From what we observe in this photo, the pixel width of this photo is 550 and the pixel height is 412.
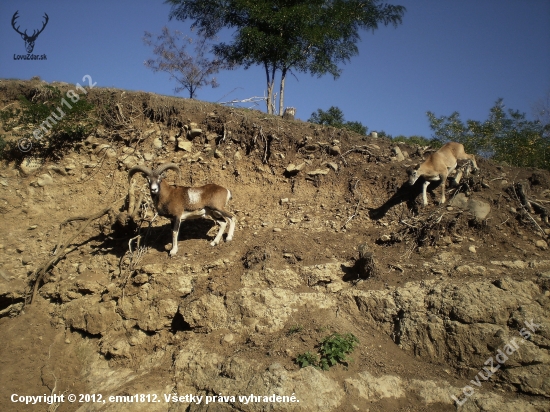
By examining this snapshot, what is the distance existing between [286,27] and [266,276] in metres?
15.0

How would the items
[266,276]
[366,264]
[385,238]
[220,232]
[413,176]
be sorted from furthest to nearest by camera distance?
1. [413,176]
2. [220,232]
3. [385,238]
4. [266,276]
5. [366,264]

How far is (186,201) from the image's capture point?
1055cm

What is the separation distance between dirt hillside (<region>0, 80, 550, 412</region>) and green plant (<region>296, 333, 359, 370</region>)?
0.39 feet

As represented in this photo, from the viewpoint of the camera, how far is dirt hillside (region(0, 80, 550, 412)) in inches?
283

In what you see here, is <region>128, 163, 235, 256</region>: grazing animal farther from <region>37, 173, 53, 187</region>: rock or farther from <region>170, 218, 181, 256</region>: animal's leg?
<region>37, 173, 53, 187</region>: rock

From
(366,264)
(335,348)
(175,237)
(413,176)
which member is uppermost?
(413,176)

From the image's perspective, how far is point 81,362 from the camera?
9.49m

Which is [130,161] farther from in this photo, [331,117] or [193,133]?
[331,117]

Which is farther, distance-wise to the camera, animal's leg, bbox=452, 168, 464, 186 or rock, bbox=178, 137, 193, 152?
rock, bbox=178, 137, 193, 152

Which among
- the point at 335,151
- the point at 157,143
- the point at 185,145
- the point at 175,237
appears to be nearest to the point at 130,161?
the point at 157,143

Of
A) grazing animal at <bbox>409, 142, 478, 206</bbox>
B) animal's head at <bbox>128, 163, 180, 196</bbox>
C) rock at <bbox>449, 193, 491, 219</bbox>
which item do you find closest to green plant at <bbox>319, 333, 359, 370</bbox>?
rock at <bbox>449, 193, 491, 219</bbox>

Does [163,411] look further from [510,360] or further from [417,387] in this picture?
[510,360]

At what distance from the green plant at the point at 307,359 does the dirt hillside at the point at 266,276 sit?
0.44 ft

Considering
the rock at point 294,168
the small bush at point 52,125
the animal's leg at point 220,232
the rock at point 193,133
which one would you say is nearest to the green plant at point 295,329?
the animal's leg at point 220,232
